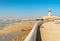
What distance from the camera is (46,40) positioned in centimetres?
862

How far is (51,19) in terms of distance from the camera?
40562 millimetres

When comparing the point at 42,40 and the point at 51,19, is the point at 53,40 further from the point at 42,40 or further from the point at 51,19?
the point at 51,19

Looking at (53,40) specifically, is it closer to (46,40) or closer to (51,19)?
(46,40)

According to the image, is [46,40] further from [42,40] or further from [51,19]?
[51,19]

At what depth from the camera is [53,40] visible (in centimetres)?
842

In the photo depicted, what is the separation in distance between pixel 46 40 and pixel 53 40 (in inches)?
18.0

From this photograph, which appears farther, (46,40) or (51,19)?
(51,19)

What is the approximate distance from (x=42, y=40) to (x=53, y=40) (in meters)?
0.73

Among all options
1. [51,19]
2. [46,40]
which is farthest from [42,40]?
[51,19]

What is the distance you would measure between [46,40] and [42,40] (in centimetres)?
27

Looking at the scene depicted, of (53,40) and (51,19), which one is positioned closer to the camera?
(53,40)

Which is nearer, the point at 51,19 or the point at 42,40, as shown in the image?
the point at 42,40

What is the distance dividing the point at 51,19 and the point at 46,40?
106 feet

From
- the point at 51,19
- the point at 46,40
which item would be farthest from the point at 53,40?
the point at 51,19
